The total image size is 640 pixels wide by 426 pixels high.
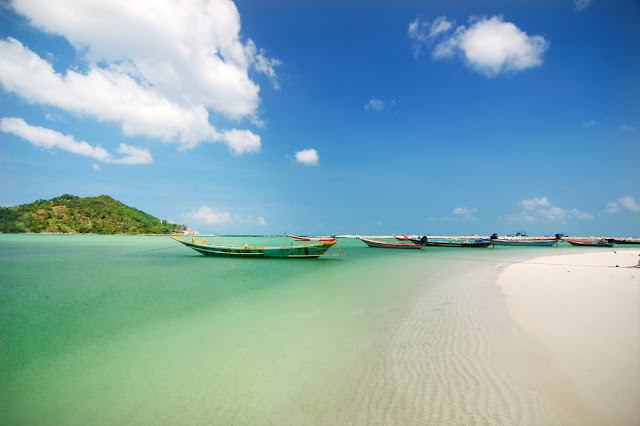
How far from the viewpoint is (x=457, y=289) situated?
30.9 ft

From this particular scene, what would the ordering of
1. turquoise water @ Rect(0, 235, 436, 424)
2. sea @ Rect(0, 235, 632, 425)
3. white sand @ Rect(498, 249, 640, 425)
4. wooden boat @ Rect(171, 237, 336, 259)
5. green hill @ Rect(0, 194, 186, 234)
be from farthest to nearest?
green hill @ Rect(0, 194, 186, 234)
wooden boat @ Rect(171, 237, 336, 259)
turquoise water @ Rect(0, 235, 436, 424)
sea @ Rect(0, 235, 632, 425)
white sand @ Rect(498, 249, 640, 425)

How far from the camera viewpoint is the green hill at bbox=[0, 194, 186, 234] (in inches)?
2940

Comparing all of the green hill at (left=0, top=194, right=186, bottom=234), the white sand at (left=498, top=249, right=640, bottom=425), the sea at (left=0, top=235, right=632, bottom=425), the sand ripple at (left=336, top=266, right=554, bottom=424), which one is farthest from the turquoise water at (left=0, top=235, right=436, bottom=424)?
the green hill at (left=0, top=194, right=186, bottom=234)

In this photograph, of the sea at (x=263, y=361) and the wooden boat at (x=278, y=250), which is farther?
the wooden boat at (x=278, y=250)

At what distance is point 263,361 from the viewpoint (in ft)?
14.4

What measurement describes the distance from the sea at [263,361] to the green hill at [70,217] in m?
90.3

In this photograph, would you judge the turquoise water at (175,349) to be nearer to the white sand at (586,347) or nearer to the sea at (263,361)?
the sea at (263,361)

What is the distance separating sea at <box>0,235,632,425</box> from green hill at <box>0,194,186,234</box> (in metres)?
90.3

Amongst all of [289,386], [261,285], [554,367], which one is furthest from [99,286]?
[554,367]

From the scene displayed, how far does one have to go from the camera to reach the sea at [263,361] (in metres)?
3.07

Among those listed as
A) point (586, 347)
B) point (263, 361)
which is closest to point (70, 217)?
point (263, 361)

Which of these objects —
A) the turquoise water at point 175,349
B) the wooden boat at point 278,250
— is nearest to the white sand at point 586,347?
the turquoise water at point 175,349

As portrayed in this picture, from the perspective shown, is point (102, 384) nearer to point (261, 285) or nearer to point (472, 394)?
point (472, 394)

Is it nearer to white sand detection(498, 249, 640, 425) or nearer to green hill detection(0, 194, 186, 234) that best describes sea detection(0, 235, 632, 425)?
white sand detection(498, 249, 640, 425)
